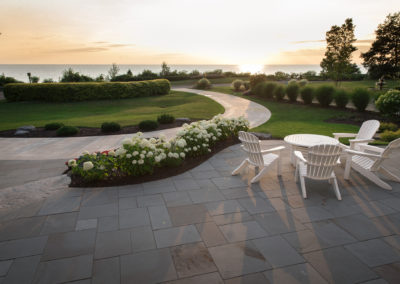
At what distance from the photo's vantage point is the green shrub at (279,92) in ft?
54.6

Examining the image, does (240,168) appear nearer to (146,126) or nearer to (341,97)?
(146,126)

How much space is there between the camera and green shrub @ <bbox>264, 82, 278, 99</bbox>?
1760cm

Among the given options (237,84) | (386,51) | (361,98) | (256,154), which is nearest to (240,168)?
(256,154)

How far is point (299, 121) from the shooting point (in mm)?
11422

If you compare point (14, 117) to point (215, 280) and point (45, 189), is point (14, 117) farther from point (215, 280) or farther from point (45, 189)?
point (215, 280)

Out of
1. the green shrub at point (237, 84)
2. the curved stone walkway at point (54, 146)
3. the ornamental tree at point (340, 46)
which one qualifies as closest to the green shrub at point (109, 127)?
the curved stone walkway at point (54, 146)

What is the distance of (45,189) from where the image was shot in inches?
180

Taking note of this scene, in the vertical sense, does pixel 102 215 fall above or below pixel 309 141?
below

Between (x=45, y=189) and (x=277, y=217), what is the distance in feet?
13.2

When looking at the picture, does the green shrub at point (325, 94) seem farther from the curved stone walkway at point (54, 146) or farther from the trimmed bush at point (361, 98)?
the curved stone walkway at point (54, 146)

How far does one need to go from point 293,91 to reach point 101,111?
38.4ft

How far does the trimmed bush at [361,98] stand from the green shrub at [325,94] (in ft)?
5.09

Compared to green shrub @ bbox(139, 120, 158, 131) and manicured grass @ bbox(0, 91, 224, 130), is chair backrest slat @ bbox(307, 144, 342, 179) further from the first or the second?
manicured grass @ bbox(0, 91, 224, 130)

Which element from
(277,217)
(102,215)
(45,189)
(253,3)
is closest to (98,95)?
(253,3)
